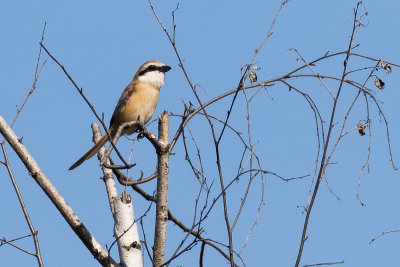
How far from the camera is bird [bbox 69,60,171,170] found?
5.55m

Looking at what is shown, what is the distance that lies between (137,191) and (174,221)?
314 mm

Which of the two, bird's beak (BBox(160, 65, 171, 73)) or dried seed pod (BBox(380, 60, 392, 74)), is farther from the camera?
bird's beak (BBox(160, 65, 171, 73))

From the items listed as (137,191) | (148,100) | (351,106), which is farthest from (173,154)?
(148,100)

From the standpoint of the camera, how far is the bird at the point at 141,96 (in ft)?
18.2

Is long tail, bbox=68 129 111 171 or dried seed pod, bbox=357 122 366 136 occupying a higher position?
long tail, bbox=68 129 111 171

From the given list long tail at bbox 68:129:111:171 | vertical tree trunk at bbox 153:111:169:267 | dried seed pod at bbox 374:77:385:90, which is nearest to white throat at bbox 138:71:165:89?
long tail at bbox 68:129:111:171

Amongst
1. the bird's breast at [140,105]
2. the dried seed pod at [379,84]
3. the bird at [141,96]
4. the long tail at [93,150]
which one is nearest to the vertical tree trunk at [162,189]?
the dried seed pod at [379,84]

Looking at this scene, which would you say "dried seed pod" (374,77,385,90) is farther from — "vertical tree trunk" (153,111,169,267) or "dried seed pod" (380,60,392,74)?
"vertical tree trunk" (153,111,169,267)

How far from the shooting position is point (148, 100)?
18.3 ft

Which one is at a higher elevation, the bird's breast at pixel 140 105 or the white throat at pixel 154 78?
the white throat at pixel 154 78

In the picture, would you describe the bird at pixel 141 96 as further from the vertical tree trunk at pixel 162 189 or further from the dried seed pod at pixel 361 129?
the dried seed pod at pixel 361 129

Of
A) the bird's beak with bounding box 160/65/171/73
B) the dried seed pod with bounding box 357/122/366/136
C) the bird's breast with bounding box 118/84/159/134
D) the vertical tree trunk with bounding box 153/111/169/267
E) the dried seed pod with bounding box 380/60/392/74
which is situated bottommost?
the vertical tree trunk with bounding box 153/111/169/267

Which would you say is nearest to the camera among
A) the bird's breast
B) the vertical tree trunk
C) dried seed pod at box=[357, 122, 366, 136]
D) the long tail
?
the vertical tree trunk

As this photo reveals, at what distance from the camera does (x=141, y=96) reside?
557cm
